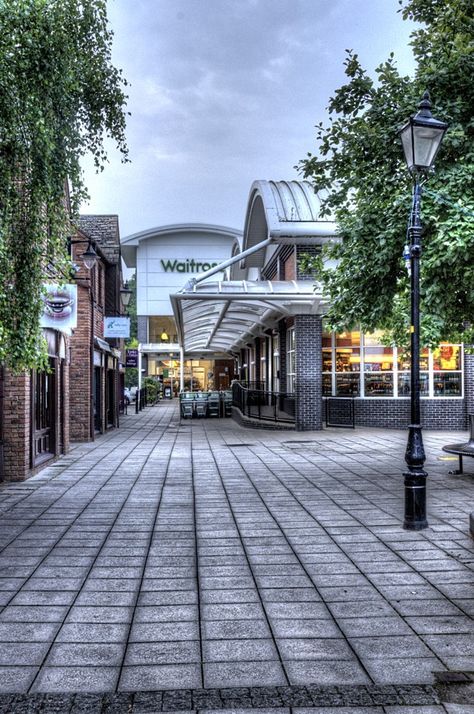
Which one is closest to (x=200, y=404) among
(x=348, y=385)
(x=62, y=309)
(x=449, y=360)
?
(x=348, y=385)

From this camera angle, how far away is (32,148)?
21.7 feet

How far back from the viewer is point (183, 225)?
5797cm

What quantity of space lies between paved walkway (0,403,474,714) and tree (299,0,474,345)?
281cm

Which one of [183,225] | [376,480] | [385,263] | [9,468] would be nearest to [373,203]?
[385,263]

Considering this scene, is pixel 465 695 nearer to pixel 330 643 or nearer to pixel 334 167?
pixel 330 643

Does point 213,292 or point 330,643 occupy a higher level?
point 213,292

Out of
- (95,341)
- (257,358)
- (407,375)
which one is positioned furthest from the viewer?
(257,358)

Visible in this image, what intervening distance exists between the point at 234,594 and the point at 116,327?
54.3ft

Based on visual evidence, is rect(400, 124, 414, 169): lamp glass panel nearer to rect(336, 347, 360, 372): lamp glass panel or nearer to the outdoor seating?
rect(336, 347, 360, 372): lamp glass panel

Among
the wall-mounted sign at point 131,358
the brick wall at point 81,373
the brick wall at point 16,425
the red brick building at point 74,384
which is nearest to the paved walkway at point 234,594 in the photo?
the brick wall at point 16,425

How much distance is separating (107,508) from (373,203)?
5.77 meters

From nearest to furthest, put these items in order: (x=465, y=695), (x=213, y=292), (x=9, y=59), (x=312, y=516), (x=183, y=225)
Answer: (x=465, y=695)
(x=9, y=59)
(x=312, y=516)
(x=213, y=292)
(x=183, y=225)

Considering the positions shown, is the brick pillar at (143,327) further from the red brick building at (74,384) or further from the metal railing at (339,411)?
the metal railing at (339,411)

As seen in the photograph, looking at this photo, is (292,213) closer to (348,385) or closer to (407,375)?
(348,385)
